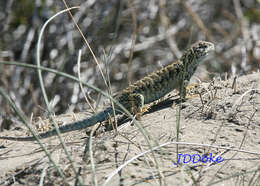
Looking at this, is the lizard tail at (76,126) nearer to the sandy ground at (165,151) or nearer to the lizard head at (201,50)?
the sandy ground at (165,151)

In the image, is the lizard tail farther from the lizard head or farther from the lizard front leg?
the lizard head

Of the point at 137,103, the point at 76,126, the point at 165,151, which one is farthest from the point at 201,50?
the point at 165,151

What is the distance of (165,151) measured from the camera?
3426 millimetres

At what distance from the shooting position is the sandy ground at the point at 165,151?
3059 millimetres

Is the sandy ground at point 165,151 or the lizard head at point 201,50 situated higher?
the lizard head at point 201,50

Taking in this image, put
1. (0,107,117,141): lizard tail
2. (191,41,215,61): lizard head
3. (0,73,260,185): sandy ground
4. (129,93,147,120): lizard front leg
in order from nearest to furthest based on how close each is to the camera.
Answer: (0,73,260,185): sandy ground < (0,107,117,141): lizard tail < (129,93,147,120): lizard front leg < (191,41,215,61): lizard head

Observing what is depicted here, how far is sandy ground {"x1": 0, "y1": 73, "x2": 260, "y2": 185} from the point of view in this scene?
10.0 ft

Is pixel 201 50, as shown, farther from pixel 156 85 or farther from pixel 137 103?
pixel 137 103

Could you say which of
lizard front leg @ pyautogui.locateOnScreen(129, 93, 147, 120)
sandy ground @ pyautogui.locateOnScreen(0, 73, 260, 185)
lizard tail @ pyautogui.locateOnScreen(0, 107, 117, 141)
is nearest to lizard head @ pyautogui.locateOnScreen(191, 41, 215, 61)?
sandy ground @ pyautogui.locateOnScreen(0, 73, 260, 185)

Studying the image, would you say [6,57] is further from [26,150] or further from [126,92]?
[26,150]

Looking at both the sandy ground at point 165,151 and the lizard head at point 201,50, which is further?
the lizard head at point 201,50

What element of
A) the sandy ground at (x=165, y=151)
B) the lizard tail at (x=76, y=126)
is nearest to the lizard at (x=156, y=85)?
the lizard tail at (x=76, y=126)

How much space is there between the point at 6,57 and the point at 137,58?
3.75 meters

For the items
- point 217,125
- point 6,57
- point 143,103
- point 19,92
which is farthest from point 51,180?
point 6,57
